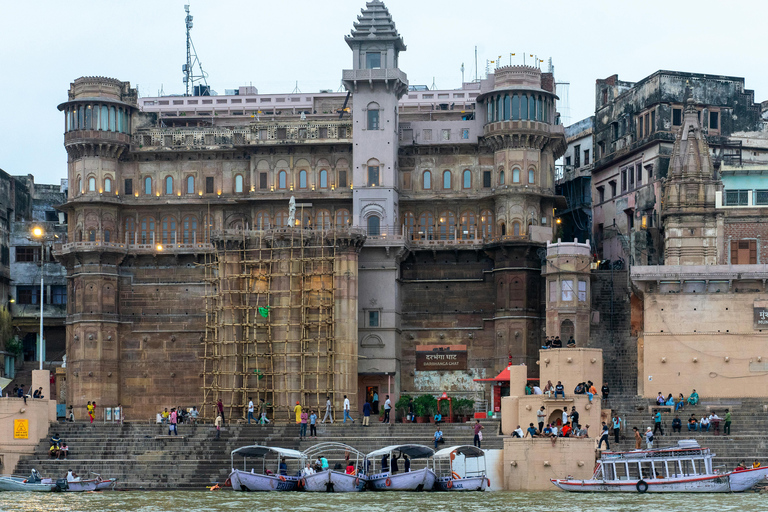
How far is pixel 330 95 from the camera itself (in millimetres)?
98250

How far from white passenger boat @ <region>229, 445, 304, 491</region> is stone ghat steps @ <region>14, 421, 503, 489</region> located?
1483 mm

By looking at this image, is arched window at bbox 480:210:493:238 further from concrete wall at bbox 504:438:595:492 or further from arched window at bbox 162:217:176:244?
concrete wall at bbox 504:438:595:492

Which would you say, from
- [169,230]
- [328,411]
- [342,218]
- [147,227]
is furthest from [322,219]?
[328,411]

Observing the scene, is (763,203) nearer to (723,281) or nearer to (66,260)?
(723,281)

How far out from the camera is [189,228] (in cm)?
9125

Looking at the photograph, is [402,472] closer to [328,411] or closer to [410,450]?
[410,450]

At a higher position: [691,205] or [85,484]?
[691,205]

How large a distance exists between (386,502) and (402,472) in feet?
17.6

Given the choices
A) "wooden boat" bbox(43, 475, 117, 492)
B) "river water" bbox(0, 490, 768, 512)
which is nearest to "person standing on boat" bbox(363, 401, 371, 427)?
"river water" bbox(0, 490, 768, 512)

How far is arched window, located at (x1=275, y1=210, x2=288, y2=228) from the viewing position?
294 ft

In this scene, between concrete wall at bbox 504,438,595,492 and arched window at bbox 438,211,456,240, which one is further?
arched window at bbox 438,211,456,240

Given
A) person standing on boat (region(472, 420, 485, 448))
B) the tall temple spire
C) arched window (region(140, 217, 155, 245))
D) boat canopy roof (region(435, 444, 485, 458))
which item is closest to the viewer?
boat canopy roof (region(435, 444, 485, 458))

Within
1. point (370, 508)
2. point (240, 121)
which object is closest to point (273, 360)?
point (240, 121)

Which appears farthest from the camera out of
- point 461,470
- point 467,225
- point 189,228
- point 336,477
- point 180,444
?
point 189,228
